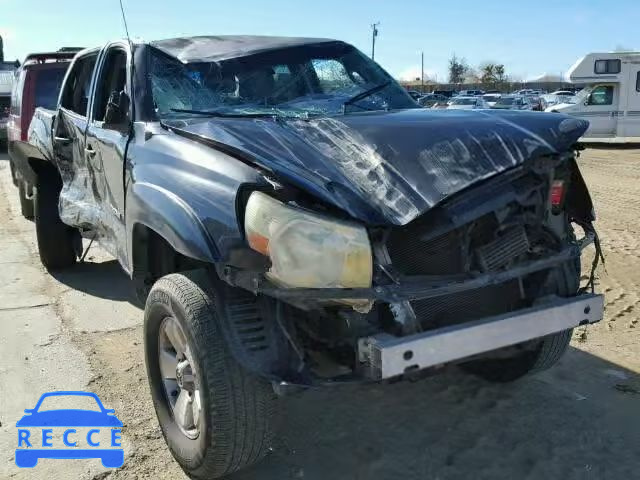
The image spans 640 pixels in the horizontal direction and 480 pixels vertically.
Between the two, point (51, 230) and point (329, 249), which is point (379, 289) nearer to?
point (329, 249)

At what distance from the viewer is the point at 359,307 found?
2402 millimetres

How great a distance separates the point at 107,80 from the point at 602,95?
1812cm

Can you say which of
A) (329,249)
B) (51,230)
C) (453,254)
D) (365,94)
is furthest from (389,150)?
(51,230)

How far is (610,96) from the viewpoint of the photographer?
19.2 meters

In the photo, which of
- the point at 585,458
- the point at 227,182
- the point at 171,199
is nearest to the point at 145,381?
the point at 171,199

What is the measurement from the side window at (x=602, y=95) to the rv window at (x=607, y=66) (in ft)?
1.67

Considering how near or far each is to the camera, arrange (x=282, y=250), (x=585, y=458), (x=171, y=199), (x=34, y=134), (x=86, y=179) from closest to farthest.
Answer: (x=282, y=250) → (x=171, y=199) → (x=585, y=458) → (x=86, y=179) → (x=34, y=134)

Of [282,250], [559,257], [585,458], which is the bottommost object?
[585,458]

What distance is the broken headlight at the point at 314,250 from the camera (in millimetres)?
2361

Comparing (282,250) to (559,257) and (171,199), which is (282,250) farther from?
(559,257)

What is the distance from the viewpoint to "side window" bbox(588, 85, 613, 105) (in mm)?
19203

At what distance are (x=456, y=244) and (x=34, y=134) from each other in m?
4.83

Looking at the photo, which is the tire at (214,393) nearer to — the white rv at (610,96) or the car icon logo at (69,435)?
the car icon logo at (69,435)


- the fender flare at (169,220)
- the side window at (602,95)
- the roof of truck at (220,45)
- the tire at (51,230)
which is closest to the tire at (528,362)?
the fender flare at (169,220)
